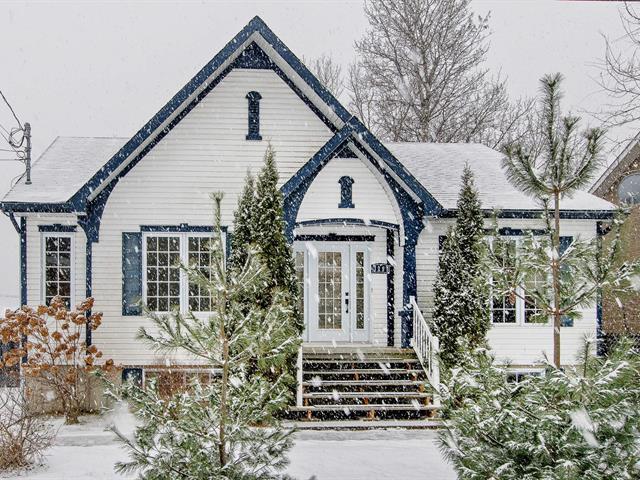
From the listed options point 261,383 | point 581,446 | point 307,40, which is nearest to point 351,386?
point 261,383

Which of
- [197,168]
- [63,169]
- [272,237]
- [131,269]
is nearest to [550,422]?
[272,237]

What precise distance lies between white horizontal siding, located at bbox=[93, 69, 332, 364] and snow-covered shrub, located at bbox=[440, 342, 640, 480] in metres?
8.24

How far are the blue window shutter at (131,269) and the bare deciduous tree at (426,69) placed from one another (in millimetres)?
14512

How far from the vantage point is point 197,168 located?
13.6m

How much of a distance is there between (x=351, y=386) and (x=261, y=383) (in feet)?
20.7

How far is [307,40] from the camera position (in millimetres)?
78875

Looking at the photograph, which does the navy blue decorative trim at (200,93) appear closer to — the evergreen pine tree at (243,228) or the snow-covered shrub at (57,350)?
the snow-covered shrub at (57,350)

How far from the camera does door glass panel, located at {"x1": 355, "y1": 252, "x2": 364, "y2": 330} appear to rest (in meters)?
14.5

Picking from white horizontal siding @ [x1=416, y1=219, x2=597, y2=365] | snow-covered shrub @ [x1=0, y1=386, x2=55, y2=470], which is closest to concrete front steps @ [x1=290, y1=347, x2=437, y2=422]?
white horizontal siding @ [x1=416, y1=219, x2=597, y2=365]

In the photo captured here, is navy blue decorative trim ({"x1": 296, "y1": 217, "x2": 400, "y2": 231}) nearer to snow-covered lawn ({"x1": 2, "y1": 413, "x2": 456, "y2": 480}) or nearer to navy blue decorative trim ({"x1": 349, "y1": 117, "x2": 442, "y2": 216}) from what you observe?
navy blue decorative trim ({"x1": 349, "y1": 117, "x2": 442, "y2": 216})

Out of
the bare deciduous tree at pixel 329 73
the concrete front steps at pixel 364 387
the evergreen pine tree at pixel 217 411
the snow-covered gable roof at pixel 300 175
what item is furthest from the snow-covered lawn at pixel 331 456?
the bare deciduous tree at pixel 329 73

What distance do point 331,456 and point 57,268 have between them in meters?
6.73

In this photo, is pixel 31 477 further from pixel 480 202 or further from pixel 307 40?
pixel 307 40

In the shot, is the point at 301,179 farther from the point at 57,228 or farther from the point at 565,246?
the point at 565,246
